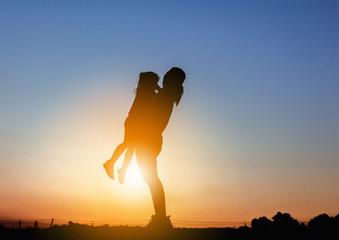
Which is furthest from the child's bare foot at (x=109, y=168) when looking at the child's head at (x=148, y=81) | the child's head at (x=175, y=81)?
the child's head at (x=175, y=81)

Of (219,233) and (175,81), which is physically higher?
(175,81)

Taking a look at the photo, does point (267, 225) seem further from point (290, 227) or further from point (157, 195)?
point (157, 195)

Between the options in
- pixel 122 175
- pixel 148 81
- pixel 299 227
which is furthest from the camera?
pixel 122 175

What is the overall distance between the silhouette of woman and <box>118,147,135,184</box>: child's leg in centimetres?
14

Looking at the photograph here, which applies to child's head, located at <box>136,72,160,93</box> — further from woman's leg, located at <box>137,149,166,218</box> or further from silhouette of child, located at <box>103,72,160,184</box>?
woman's leg, located at <box>137,149,166,218</box>

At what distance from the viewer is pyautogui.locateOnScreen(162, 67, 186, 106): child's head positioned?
742cm

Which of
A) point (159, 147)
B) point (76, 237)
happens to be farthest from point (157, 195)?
point (76, 237)

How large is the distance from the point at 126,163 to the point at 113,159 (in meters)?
0.31

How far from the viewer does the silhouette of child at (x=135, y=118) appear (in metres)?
7.14

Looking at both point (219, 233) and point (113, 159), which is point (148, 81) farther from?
point (219, 233)

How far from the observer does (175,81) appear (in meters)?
7.45

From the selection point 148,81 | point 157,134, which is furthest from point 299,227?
point 148,81

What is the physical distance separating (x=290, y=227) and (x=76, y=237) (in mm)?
3928

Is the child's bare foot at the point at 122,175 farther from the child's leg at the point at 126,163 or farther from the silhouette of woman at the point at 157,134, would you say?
the silhouette of woman at the point at 157,134
